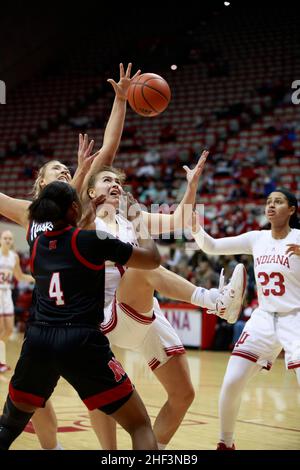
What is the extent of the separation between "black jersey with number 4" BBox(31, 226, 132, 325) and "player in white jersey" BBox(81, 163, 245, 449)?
918 millimetres

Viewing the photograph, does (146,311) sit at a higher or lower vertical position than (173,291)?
lower

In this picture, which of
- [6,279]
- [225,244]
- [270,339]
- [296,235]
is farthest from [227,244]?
[6,279]

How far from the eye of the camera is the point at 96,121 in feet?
75.7

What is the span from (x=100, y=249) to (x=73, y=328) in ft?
1.36

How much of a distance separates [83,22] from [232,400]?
20.4 metres

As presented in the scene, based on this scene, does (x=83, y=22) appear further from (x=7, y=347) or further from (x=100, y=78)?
(x=7, y=347)

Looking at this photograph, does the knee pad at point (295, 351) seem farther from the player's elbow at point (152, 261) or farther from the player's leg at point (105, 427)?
the player's elbow at point (152, 261)

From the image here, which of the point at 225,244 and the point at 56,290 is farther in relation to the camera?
the point at 225,244

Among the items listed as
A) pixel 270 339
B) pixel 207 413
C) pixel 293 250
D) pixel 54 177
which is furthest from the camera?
pixel 207 413

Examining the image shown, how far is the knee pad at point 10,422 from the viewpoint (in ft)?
11.9

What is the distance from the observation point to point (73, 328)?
3467 millimetres

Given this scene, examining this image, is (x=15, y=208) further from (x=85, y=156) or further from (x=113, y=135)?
(x=113, y=135)

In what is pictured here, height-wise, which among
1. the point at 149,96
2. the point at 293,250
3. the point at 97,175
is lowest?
the point at 293,250

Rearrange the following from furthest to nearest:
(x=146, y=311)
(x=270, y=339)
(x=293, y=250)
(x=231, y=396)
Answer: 1. (x=293, y=250)
2. (x=270, y=339)
3. (x=231, y=396)
4. (x=146, y=311)
